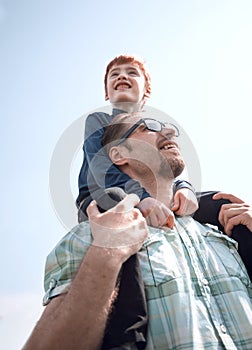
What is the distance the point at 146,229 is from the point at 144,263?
18 centimetres

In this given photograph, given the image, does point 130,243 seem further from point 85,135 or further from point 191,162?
point 85,135

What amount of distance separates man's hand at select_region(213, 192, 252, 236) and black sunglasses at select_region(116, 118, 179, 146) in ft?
1.94

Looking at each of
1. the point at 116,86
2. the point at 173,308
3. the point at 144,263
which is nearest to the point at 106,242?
the point at 144,263

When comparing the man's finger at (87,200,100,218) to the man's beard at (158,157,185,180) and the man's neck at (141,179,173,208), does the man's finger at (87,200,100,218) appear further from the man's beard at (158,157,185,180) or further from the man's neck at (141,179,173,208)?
the man's beard at (158,157,185,180)

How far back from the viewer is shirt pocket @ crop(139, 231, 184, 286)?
2.24 metres

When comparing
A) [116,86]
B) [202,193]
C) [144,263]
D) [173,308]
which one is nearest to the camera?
[173,308]

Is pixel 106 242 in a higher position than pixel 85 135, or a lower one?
lower

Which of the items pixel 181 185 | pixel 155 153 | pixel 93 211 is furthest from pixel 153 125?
pixel 93 211

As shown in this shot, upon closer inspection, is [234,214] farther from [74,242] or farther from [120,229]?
[74,242]

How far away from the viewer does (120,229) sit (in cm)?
222

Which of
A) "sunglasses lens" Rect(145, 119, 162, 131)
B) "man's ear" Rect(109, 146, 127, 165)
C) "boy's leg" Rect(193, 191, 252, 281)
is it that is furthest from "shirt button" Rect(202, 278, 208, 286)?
→ "sunglasses lens" Rect(145, 119, 162, 131)

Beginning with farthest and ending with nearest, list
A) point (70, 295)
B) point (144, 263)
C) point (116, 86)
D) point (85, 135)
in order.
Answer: point (116, 86) → point (85, 135) → point (144, 263) → point (70, 295)

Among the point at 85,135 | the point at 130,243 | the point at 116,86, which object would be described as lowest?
the point at 130,243

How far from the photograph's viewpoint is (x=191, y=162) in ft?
10.3
